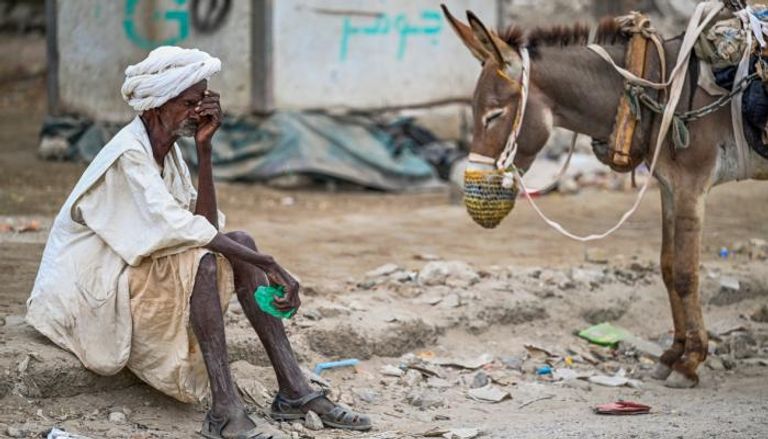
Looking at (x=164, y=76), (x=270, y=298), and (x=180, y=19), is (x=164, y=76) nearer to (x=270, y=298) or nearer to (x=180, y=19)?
(x=270, y=298)

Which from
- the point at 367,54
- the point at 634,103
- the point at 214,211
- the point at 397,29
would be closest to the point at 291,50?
the point at 367,54

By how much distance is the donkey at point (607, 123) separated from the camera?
5359 millimetres

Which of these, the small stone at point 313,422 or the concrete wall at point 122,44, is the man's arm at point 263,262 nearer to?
the small stone at point 313,422

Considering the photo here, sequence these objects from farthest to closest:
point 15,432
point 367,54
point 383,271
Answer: point 367,54
point 383,271
point 15,432

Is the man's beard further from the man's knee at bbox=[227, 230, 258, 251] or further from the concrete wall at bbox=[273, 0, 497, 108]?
the concrete wall at bbox=[273, 0, 497, 108]

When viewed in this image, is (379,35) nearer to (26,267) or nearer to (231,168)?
(231,168)

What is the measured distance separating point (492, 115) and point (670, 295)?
1.23 meters

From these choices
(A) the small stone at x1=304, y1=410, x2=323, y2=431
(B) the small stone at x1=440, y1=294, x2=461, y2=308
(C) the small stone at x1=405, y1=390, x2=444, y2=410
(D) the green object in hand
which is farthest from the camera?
(B) the small stone at x1=440, y1=294, x2=461, y2=308

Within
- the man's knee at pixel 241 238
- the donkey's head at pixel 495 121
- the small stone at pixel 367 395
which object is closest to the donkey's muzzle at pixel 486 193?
the donkey's head at pixel 495 121

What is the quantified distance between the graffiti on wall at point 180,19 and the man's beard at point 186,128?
6495 millimetres

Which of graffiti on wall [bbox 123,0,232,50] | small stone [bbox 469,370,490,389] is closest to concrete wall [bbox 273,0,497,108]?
graffiti on wall [bbox 123,0,232,50]

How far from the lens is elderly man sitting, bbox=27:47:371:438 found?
420 cm

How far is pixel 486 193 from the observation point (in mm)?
5418

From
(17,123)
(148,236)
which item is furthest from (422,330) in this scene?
(17,123)
